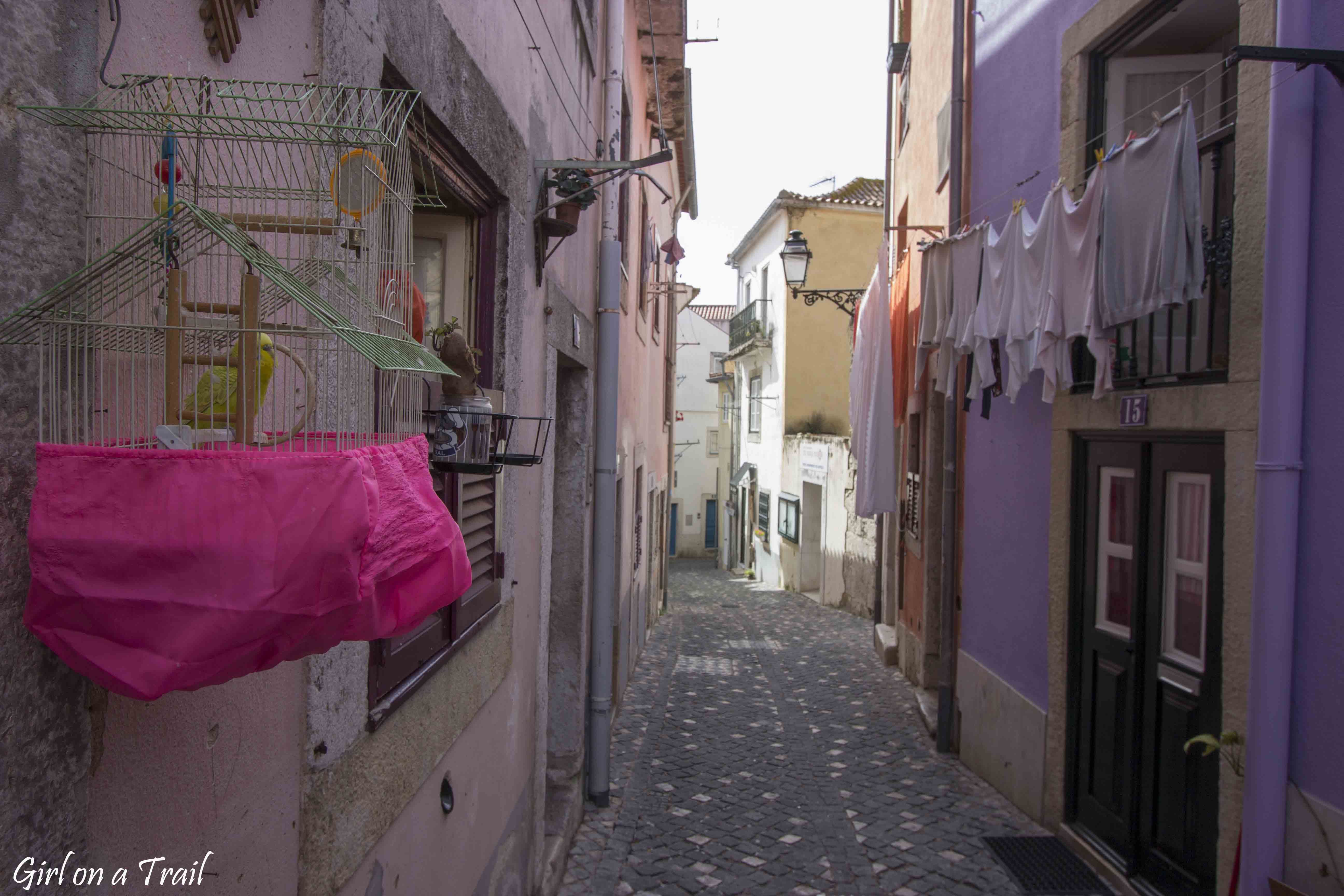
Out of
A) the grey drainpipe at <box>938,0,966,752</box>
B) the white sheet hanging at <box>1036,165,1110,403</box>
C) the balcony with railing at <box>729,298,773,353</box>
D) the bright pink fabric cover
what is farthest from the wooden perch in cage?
the balcony with railing at <box>729,298,773,353</box>

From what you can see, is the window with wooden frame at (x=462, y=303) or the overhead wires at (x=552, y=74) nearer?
the window with wooden frame at (x=462, y=303)

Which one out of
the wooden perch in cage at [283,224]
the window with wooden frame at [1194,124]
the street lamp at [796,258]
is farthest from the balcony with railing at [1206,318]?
the street lamp at [796,258]

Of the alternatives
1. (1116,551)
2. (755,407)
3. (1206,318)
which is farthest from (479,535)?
(755,407)

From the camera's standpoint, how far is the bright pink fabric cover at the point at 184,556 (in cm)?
117

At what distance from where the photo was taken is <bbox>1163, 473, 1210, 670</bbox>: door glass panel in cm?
468

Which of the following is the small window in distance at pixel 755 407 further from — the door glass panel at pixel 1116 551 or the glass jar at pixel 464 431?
the glass jar at pixel 464 431

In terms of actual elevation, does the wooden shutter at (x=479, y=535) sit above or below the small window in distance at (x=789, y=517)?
above

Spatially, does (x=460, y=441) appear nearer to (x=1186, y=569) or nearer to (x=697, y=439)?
(x=1186, y=569)

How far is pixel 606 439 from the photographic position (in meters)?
6.59

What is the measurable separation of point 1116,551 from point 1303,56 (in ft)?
9.17

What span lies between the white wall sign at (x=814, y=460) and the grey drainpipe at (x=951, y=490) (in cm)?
1128

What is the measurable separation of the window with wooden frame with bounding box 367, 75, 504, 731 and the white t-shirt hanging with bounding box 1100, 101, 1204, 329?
3.02 m

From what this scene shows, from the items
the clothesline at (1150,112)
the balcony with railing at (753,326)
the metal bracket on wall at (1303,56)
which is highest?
the balcony with railing at (753,326)

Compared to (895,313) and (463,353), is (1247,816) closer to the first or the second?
(463,353)
